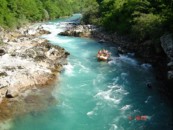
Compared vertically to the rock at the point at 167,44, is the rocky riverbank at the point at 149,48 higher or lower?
lower

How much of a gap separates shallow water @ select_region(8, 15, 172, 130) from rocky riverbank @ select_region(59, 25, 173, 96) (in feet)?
4.36

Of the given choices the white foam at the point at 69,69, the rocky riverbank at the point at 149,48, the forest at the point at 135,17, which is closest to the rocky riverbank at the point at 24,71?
the white foam at the point at 69,69

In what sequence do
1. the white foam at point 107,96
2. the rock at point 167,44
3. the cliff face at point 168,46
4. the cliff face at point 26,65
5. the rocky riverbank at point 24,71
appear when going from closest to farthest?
the rocky riverbank at point 24,71 → the white foam at point 107,96 → the cliff face at point 26,65 → the cliff face at point 168,46 → the rock at point 167,44

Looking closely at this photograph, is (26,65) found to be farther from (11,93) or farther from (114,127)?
(114,127)

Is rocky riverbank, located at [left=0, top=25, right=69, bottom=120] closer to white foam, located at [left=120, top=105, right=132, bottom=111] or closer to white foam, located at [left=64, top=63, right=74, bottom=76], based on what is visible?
white foam, located at [left=64, top=63, right=74, bottom=76]

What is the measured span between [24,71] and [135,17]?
21947mm

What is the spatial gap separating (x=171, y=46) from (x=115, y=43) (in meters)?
18.7

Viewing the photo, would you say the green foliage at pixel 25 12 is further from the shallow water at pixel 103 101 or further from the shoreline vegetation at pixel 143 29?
the shallow water at pixel 103 101

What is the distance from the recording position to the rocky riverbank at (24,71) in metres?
25.7

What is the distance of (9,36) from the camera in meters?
51.8

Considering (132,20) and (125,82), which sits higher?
(132,20)

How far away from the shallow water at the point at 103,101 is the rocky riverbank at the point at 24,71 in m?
1.56

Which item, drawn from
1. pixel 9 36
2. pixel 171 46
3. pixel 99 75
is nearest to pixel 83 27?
pixel 9 36

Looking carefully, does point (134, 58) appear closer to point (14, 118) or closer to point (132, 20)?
point (132, 20)
